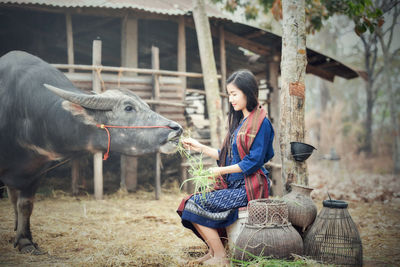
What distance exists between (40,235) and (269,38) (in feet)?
19.6

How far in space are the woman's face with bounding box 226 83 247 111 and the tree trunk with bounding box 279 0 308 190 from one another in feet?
2.33

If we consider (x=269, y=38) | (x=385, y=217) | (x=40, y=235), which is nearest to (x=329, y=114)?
(x=269, y=38)

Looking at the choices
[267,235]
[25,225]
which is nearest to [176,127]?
[267,235]

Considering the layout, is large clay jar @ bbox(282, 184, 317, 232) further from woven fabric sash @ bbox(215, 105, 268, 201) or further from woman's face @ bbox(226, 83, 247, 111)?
woman's face @ bbox(226, 83, 247, 111)

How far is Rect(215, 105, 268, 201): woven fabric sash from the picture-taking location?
2.88 metres

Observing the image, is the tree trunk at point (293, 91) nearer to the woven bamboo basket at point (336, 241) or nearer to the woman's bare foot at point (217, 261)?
the woven bamboo basket at point (336, 241)

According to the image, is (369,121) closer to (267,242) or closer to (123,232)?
(123,232)

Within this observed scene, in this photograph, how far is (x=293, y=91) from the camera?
3453 mm

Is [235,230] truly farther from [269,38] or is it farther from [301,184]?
[269,38]

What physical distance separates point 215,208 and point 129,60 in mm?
4578

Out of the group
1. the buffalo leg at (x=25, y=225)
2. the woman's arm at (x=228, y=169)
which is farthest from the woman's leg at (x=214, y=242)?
the buffalo leg at (x=25, y=225)

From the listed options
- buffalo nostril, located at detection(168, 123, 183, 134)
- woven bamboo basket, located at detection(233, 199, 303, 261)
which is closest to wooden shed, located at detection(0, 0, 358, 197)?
buffalo nostril, located at detection(168, 123, 183, 134)

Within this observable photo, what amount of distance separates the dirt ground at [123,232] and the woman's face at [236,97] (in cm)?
144

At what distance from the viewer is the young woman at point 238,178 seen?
112 inches
